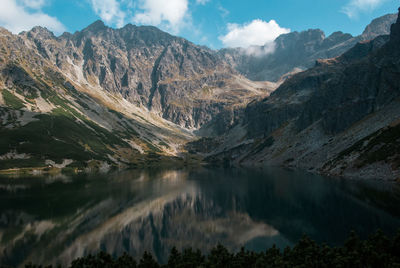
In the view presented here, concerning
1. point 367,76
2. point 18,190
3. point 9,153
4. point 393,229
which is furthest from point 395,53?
point 9,153

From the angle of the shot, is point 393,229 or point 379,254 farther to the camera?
point 393,229

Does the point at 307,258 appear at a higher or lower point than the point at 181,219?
higher

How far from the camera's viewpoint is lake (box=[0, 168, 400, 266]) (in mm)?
48156

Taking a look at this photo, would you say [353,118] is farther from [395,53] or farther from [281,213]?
[281,213]

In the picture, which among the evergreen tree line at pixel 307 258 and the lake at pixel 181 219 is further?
the lake at pixel 181 219

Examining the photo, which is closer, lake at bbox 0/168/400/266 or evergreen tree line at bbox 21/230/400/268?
evergreen tree line at bbox 21/230/400/268

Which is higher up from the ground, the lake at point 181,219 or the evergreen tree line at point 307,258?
the evergreen tree line at point 307,258

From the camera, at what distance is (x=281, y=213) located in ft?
218

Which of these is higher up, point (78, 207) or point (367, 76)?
point (367, 76)

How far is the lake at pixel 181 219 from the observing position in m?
48.2

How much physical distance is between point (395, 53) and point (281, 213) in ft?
605

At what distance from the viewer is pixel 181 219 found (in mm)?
68625

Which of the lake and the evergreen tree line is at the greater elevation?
the evergreen tree line

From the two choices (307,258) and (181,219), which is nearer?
(307,258)
